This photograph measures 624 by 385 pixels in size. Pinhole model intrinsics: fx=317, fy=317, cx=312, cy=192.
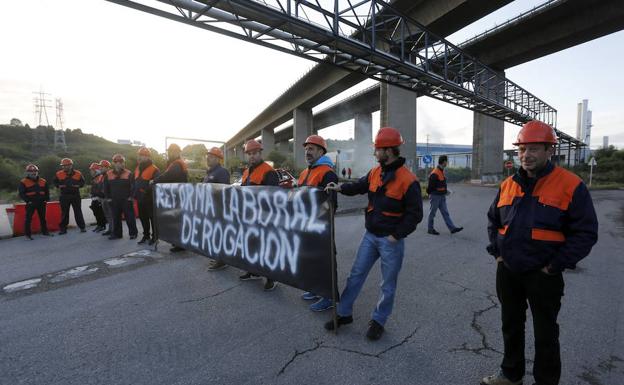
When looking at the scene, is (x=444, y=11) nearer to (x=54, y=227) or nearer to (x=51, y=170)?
(x=54, y=227)

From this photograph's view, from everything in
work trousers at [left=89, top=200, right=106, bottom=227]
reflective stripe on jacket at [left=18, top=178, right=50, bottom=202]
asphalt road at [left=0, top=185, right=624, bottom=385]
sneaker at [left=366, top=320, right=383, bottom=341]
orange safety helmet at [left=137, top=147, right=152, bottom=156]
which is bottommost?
asphalt road at [left=0, top=185, right=624, bottom=385]

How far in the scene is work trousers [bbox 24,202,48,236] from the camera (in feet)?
25.9

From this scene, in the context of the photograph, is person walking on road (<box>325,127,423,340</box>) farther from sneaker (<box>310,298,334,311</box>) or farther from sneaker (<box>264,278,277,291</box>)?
sneaker (<box>264,278,277,291</box>)

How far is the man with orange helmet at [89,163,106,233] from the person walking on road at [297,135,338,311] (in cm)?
719

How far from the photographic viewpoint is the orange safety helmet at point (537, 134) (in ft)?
6.99

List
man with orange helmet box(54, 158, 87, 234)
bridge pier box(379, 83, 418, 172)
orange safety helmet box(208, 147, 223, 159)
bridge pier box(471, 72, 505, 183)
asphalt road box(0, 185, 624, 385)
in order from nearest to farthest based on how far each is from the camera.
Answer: asphalt road box(0, 185, 624, 385), orange safety helmet box(208, 147, 223, 159), man with orange helmet box(54, 158, 87, 234), bridge pier box(379, 83, 418, 172), bridge pier box(471, 72, 505, 183)

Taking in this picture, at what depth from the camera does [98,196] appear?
862 cm

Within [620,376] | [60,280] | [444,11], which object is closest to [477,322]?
[620,376]

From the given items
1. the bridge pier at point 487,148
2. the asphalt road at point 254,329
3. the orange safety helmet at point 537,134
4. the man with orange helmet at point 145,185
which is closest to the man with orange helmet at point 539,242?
the orange safety helmet at point 537,134

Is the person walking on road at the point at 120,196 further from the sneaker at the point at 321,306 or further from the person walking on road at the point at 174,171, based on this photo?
the sneaker at the point at 321,306

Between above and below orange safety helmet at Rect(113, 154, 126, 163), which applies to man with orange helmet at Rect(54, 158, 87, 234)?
below

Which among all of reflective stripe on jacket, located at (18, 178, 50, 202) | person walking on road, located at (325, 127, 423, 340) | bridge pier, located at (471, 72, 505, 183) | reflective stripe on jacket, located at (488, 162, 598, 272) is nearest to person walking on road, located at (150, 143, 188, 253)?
person walking on road, located at (325, 127, 423, 340)

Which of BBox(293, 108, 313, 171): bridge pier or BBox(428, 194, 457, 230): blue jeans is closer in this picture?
BBox(428, 194, 457, 230): blue jeans

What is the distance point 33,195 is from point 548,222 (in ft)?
33.8
